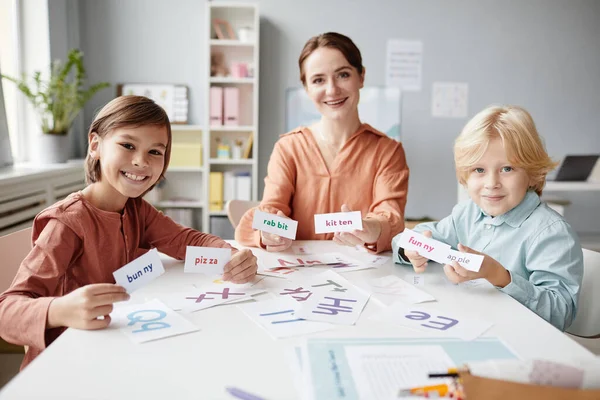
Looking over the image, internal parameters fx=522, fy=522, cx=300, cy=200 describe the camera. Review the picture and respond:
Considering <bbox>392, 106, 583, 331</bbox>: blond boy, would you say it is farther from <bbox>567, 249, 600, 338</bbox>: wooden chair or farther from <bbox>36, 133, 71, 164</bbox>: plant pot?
<bbox>36, 133, 71, 164</bbox>: plant pot

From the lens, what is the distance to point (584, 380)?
722mm

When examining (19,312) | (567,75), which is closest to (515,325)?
(19,312)

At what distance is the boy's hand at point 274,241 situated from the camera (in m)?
1.66

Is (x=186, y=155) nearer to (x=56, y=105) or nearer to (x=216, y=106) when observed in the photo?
(x=216, y=106)

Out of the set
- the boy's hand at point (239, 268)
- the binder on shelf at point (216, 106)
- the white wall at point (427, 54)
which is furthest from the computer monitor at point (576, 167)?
the boy's hand at point (239, 268)

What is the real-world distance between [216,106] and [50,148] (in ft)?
4.51

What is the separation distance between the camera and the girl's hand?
1.59 meters

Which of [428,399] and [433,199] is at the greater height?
[428,399]

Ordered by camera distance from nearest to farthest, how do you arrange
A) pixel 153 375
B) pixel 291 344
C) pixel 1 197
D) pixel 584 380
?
1. pixel 584 380
2. pixel 153 375
3. pixel 291 344
4. pixel 1 197

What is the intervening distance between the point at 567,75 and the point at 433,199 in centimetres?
170

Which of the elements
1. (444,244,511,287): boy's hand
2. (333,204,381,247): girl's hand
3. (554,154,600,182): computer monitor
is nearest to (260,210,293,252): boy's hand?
(333,204,381,247): girl's hand

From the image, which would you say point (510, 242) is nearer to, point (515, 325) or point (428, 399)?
point (515, 325)

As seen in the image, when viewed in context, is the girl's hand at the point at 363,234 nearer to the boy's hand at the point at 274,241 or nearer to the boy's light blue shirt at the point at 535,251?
the boy's light blue shirt at the point at 535,251

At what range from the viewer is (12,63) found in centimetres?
395
